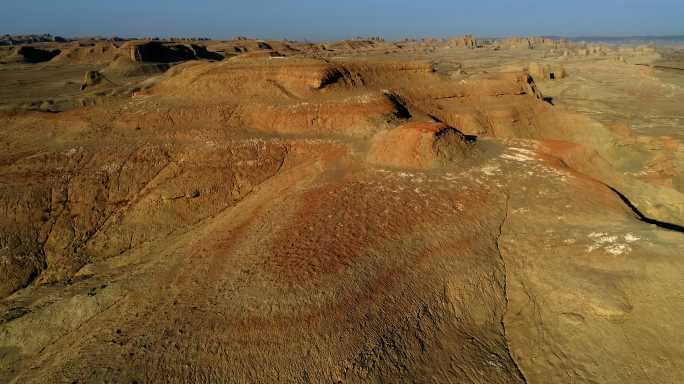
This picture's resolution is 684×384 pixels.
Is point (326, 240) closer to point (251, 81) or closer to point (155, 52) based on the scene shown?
point (251, 81)

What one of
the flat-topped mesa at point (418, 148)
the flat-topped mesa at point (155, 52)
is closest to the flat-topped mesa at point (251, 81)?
the flat-topped mesa at point (418, 148)

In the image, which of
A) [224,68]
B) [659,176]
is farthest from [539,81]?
[224,68]

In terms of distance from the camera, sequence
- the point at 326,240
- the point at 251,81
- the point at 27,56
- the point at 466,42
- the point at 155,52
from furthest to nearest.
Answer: the point at 466,42
the point at 27,56
the point at 155,52
the point at 251,81
the point at 326,240

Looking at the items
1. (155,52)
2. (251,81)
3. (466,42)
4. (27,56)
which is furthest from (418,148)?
(466,42)

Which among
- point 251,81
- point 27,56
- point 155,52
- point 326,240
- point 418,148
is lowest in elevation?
point 326,240

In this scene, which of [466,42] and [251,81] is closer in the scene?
[251,81]

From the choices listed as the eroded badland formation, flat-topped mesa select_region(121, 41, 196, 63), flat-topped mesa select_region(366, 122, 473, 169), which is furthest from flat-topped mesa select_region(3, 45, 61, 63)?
flat-topped mesa select_region(366, 122, 473, 169)

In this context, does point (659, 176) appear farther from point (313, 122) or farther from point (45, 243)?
point (45, 243)
